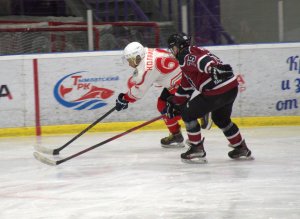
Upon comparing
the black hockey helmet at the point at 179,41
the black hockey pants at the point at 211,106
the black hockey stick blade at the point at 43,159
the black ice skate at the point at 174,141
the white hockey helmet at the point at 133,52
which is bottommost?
the black ice skate at the point at 174,141

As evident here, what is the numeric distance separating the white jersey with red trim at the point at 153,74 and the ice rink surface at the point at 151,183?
1.98ft

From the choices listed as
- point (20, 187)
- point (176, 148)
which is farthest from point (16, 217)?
point (176, 148)

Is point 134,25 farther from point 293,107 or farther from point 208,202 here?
point 208,202

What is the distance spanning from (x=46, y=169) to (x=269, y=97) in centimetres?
315

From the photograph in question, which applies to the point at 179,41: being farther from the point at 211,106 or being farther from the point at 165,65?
the point at 165,65

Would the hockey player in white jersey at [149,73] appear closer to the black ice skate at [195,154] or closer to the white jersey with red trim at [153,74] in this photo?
the white jersey with red trim at [153,74]

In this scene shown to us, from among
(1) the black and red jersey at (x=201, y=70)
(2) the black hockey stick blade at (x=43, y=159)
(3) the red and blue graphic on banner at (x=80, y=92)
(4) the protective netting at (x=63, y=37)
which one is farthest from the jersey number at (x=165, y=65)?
(4) the protective netting at (x=63, y=37)

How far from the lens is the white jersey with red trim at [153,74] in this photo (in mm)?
5760

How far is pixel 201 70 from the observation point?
17.2 ft

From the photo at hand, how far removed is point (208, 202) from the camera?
4.31 m

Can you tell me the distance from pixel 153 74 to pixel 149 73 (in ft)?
0.21

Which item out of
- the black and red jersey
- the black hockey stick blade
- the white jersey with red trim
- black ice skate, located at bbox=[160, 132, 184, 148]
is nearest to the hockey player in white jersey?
the white jersey with red trim

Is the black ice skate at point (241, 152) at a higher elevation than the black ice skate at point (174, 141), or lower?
higher

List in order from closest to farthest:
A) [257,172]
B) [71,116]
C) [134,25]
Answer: [257,172]
[71,116]
[134,25]
